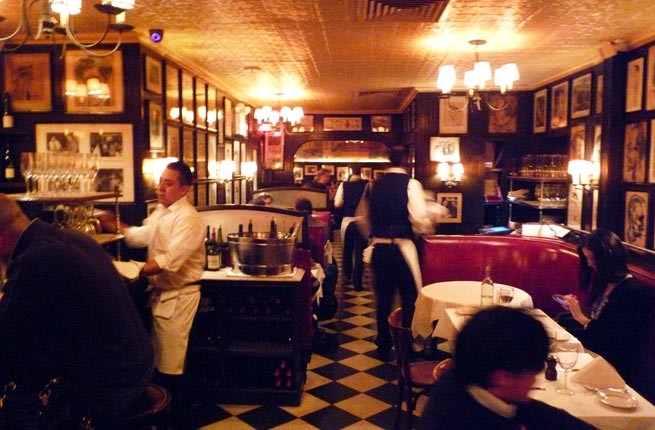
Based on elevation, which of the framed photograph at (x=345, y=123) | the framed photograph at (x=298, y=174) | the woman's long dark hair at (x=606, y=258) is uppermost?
the framed photograph at (x=345, y=123)

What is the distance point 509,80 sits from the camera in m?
6.80

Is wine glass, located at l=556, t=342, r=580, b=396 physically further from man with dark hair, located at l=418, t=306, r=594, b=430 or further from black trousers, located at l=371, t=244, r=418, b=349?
black trousers, located at l=371, t=244, r=418, b=349

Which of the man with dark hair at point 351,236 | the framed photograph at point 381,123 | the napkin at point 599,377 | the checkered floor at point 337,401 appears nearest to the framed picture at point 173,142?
the man with dark hair at point 351,236

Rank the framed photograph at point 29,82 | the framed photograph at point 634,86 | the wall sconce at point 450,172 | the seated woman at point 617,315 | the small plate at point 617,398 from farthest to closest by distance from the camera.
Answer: the wall sconce at point 450,172
the framed photograph at point 29,82
the framed photograph at point 634,86
the seated woman at point 617,315
the small plate at point 617,398

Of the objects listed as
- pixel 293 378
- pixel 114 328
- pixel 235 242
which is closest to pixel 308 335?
pixel 293 378

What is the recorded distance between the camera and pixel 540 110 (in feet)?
31.6

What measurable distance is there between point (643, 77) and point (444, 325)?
3.64 metres

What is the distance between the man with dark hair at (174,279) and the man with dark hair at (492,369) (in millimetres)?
2771

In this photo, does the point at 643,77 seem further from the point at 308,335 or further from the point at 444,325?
the point at 308,335

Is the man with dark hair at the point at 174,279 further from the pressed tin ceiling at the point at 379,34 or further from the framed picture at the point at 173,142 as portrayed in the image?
the framed picture at the point at 173,142

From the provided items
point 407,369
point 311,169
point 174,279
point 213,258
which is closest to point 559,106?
point 213,258

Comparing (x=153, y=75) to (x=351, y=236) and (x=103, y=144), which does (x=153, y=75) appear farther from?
(x=351, y=236)

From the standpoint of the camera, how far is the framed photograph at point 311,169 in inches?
645

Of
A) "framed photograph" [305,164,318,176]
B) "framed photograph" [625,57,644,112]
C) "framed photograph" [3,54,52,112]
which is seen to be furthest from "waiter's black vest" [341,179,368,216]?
"framed photograph" [305,164,318,176]
